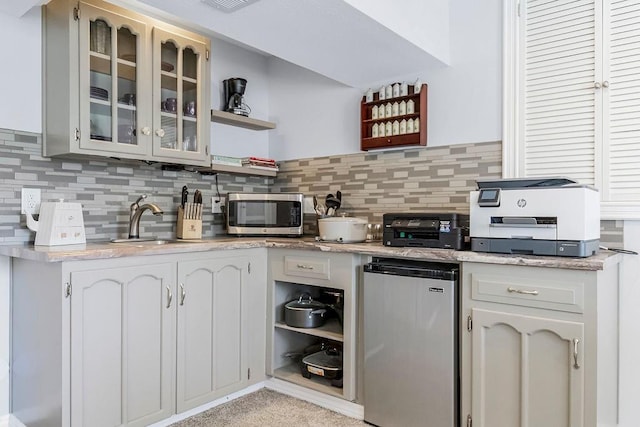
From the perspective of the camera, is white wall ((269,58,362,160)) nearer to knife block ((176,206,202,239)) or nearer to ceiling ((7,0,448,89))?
ceiling ((7,0,448,89))

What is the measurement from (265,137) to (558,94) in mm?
2058

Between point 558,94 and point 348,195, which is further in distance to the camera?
point 348,195

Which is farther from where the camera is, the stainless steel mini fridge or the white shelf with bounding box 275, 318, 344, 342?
the white shelf with bounding box 275, 318, 344, 342

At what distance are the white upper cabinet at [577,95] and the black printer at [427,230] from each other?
20.8 inches

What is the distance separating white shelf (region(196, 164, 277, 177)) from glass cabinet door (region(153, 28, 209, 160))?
0.17 metres

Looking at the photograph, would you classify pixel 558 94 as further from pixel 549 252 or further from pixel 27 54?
pixel 27 54

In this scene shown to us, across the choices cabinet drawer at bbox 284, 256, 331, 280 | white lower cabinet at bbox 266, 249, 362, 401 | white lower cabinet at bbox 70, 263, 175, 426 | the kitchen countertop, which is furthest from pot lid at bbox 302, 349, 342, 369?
white lower cabinet at bbox 70, 263, 175, 426

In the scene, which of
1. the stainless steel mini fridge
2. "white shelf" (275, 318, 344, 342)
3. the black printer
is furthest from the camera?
"white shelf" (275, 318, 344, 342)

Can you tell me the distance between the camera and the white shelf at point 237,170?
2865 mm

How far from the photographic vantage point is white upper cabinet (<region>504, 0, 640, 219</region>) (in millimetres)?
2074

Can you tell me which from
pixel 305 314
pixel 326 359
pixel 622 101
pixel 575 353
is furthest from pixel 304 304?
pixel 622 101

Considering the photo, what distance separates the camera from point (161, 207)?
280 cm

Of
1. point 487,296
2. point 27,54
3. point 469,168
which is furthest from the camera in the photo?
point 469,168

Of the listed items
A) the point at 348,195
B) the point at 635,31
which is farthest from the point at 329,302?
the point at 635,31
